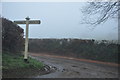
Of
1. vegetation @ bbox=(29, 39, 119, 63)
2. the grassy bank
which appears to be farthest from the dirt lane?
vegetation @ bbox=(29, 39, 119, 63)

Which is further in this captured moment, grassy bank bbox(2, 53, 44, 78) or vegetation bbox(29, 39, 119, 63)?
vegetation bbox(29, 39, 119, 63)

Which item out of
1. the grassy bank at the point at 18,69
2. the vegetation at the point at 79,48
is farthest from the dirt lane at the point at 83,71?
the vegetation at the point at 79,48

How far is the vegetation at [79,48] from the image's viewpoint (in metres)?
18.7

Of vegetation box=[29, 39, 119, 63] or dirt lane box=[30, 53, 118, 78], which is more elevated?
vegetation box=[29, 39, 119, 63]

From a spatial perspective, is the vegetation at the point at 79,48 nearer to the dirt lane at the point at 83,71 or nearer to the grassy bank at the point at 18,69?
the dirt lane at the point at 83,71

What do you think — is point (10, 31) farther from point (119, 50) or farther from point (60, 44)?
point (60, 44)

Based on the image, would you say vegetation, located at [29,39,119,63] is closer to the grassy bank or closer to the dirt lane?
the dirt lane

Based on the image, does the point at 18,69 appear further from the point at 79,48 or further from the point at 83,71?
the point at 79,48

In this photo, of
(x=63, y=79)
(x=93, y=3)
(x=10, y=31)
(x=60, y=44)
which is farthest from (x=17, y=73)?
(x=60, y=44)

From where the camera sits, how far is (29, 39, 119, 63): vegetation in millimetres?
18711

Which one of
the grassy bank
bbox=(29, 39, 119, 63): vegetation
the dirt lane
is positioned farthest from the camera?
bbox=(29, 39, 119, 63): vegetation

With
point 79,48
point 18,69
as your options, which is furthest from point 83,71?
point 79,48

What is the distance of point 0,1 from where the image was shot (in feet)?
35.6

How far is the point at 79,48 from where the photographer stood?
73.4 ft
